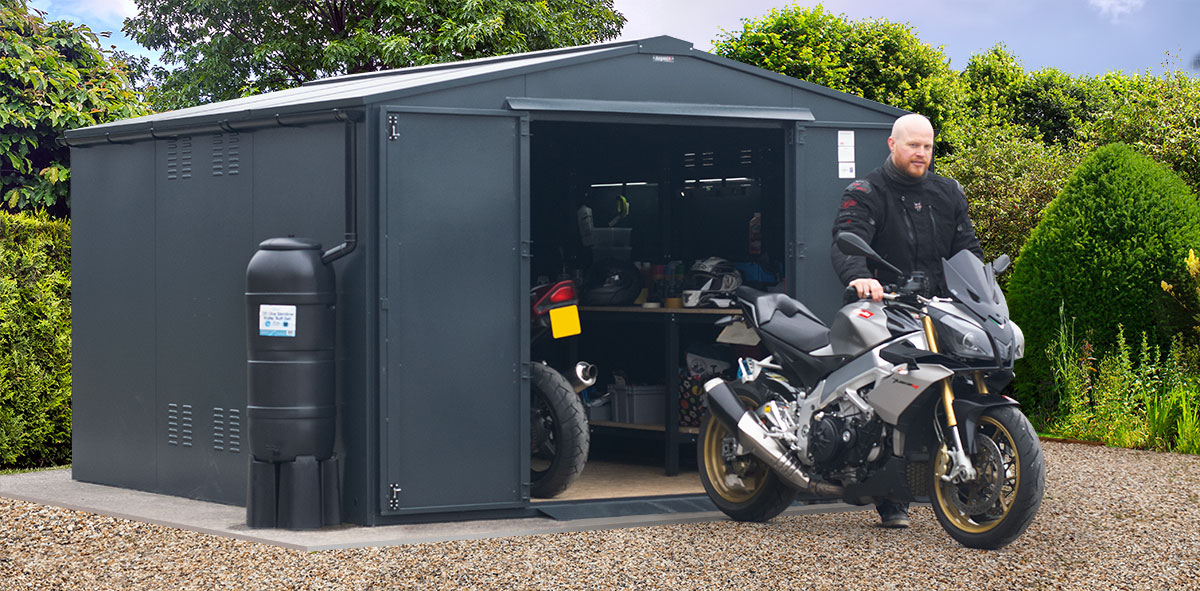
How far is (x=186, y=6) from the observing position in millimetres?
28062

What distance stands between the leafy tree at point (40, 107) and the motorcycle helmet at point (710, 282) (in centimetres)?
552

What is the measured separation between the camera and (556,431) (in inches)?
296

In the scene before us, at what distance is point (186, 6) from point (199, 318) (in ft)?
71.8

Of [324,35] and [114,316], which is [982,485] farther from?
[324,35]

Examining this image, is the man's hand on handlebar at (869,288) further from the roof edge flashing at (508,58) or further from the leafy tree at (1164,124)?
the leafy tree at (1164,124)

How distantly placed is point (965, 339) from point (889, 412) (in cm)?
55

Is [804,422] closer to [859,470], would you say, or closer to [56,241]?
[859,470]

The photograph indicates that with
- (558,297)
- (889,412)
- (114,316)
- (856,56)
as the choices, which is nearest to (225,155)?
(114,316)

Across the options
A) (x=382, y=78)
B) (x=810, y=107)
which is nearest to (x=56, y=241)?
(x=382, y=78)

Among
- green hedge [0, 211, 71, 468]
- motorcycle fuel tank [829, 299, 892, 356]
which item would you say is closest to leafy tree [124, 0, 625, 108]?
green hedge [0, 211, 71, 468]

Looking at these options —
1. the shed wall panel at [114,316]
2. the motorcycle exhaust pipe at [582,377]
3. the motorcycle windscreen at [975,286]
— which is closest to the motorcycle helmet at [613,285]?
the motorcycle exhaust pipe at [582,377]

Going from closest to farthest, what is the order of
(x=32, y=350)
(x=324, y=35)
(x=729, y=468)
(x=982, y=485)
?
(x=982, y=485), (x=729, y=468), (x=32, y=350), (x=324, y=35)

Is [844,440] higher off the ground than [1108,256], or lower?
lower

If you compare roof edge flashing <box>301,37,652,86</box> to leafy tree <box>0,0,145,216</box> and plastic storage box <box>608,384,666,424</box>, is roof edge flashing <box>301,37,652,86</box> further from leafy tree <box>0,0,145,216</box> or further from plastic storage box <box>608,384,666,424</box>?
leafy tree <box>0,0,145,216</box>
